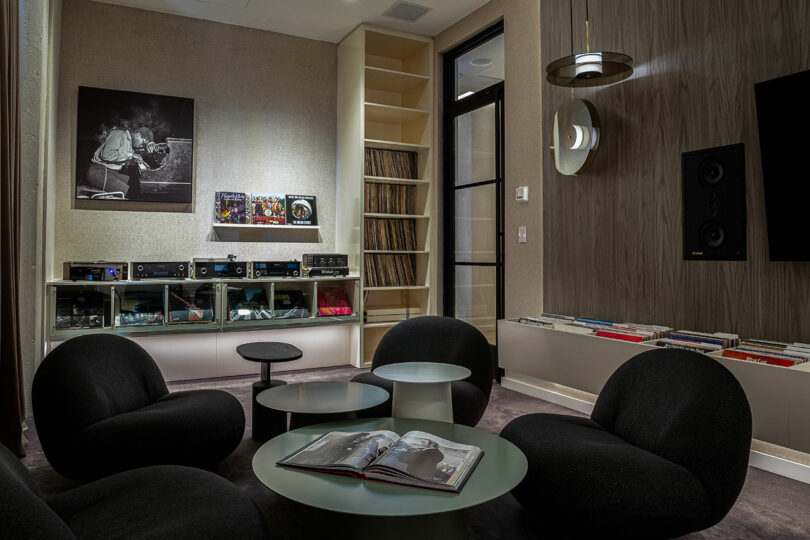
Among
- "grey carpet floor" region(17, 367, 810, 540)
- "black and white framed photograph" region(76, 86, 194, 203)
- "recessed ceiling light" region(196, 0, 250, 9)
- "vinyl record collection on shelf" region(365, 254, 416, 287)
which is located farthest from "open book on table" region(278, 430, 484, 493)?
"recessed ceiling light" region(196, 0, 250, 9)

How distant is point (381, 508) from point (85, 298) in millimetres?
3434

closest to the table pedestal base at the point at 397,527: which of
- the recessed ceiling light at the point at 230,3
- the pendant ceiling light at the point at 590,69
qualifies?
the pendant ceiling light at the point at 590,69

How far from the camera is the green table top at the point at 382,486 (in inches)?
56.2

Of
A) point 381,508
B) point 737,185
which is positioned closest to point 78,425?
point 381,508

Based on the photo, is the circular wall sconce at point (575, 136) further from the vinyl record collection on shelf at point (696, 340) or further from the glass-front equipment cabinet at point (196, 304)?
the glass-front equipment cabinet at point (196, 304)

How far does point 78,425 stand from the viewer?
218cm

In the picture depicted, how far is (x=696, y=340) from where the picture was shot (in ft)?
8.63

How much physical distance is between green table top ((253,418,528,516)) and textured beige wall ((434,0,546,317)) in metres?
2.20

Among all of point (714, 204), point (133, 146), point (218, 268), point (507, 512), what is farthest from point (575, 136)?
point (133, 146)

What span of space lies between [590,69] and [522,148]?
116 centimetres

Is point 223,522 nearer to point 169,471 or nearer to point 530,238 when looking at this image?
point 169,471

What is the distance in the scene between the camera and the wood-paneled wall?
2.55m

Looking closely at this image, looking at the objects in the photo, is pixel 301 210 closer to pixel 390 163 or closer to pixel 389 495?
pixel 390 163

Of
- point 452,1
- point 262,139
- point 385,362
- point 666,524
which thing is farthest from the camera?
point 262,139
